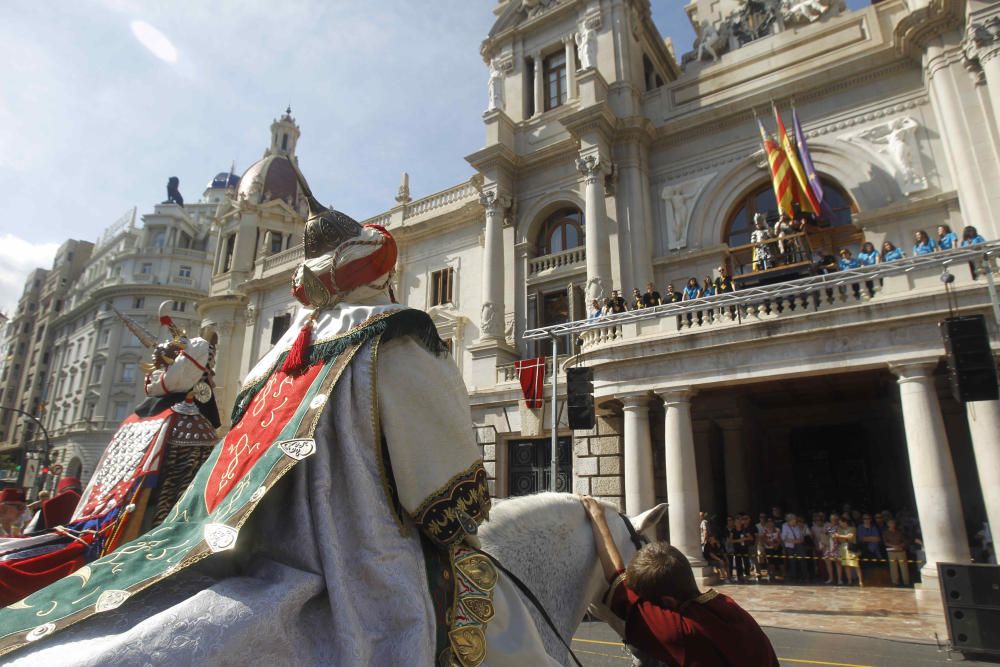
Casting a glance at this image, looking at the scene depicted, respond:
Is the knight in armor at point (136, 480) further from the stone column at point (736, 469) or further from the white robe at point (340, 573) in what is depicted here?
the stone column at point (736, 469)

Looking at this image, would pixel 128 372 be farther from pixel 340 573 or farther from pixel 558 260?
pixel 340 573

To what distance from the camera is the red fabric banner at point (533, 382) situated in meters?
16.3

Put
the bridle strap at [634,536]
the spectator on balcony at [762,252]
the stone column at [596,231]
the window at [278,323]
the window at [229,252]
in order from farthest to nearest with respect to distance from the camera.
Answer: the window at [229,252], the window at [278,323], the stone column at [596,231], the spectator on balcony at [762,252], the bridle strap at [634,536]

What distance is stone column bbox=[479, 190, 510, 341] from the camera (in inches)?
779

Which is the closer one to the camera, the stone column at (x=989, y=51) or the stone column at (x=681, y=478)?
the stone column at (x=681, y=478)

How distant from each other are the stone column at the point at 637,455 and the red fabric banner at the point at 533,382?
2912 mm

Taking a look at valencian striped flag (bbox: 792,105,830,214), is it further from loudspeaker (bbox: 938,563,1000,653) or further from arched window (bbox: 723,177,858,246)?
loudspeaker (bbox: 938,563,1000,653)

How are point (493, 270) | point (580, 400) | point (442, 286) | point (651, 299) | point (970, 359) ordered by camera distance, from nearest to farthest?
point (970, 359), point (580, 400), point (651, 299), point (493, 270), point (442, 286)

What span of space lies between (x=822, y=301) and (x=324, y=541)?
1264 cm

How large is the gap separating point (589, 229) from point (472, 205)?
20.6ft

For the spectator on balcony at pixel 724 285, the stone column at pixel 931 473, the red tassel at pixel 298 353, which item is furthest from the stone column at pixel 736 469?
the red tassel at pixel 298 353

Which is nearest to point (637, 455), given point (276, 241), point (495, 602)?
point (495, 602)

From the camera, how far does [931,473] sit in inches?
416

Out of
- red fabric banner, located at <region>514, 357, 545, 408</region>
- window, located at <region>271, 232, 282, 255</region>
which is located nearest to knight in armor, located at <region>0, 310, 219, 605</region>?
red fabric banner, located at <region>514, 357, 545, 408</region>
